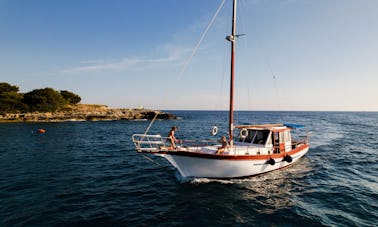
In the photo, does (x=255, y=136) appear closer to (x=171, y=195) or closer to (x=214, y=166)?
(x=214, y=166)

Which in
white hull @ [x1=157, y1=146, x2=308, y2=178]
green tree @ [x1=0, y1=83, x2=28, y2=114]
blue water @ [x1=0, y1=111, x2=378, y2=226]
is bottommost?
blue water @ [x1=0, y1=111, x2=378, y2=226]

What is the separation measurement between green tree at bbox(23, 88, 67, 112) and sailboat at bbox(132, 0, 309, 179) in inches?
2689

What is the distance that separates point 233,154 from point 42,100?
2866 inches

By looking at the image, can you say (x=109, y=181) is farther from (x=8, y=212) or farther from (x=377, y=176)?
(x=377, y=176)

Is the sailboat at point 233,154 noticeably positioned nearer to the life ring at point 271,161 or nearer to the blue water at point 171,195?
the life ring at point 271,161

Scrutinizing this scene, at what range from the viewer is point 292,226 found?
27.3 ft

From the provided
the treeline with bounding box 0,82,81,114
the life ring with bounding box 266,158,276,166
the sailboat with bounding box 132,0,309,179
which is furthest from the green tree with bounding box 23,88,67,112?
the life ring with bounding box 266,158,276,166

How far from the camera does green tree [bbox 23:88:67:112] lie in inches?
2542

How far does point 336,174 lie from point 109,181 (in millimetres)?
16407

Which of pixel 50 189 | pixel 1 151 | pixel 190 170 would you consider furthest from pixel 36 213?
pixel 1 151

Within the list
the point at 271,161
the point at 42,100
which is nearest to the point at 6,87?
the point at 42,100

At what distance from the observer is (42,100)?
64438mm

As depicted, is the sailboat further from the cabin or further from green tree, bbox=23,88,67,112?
green tree, bbox=23,88,67,112

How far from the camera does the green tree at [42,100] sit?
64.6m
